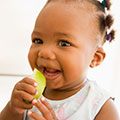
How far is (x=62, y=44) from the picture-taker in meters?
0.68

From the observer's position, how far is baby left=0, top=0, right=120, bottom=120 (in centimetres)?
66

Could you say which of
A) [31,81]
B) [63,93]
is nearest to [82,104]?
[63,93]

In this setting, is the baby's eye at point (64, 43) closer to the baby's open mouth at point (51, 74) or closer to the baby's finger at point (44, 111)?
the baby's open mouth at point (51, 74)

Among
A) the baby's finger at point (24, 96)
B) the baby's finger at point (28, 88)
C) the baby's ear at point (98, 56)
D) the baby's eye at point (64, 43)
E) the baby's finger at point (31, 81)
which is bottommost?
the baby's finger at point (24, 96)

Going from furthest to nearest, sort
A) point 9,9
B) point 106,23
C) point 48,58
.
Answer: point 9,9 < point 106,23 < point 48,58

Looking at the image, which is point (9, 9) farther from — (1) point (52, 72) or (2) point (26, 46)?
(1) point (52, 72)

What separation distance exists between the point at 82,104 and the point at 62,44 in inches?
8.0

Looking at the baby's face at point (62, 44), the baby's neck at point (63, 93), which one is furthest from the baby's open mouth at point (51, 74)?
the baby's neck at point (63, 93)

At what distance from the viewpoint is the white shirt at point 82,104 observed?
28.8 inches

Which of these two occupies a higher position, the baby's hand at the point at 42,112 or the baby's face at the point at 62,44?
the baby's face at the point at 62,44

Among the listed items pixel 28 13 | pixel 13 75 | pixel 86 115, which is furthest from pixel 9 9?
pixel 86 115

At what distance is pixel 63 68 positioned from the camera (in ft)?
2.20

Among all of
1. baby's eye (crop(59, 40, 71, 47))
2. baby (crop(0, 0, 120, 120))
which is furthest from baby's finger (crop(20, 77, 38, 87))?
baby's eye (crop(59, 40, 71, 47))

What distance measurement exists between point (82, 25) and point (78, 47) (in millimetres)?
67
